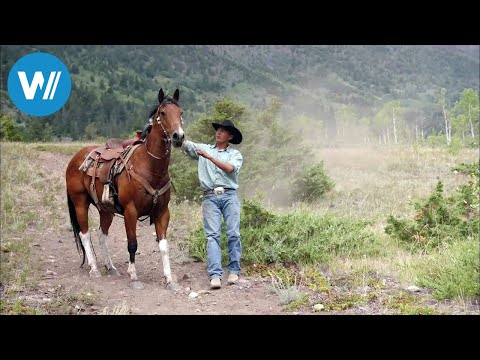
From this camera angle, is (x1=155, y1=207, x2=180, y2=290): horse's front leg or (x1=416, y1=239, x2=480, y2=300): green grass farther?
(x1=155, y1=207, x2=180, y2=290): horse's front leg

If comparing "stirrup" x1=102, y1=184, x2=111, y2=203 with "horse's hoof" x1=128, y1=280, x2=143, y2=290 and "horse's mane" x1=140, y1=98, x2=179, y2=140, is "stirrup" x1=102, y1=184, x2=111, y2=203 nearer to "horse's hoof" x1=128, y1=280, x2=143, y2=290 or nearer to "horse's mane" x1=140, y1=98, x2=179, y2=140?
"horse's mane" x1=140, y1=98, x2=179, y2=140

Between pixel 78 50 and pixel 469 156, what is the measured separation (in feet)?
212

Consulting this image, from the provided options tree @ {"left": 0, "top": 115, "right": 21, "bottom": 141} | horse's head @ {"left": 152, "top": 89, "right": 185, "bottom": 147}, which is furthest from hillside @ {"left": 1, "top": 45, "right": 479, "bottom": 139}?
horse's head @ {"left": 152, "top": 89, "right": 185, "bottom": 147}

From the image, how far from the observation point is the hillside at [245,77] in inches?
1902

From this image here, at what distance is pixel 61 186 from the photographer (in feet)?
49.0

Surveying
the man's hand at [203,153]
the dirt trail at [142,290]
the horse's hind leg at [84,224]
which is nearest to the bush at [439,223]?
the dirt trail at [142,290]

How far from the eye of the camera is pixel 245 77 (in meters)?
→ 76.4

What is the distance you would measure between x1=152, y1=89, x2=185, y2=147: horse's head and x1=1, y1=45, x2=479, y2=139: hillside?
48.2 feet

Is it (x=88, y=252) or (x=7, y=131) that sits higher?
(x=7, y=131)

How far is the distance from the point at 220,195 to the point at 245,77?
71005 mm

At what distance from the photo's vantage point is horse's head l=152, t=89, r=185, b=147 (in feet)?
20.2

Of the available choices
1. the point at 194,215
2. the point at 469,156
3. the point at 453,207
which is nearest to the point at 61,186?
the point at 194,215

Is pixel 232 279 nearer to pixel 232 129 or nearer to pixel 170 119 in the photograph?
pixel 232 129

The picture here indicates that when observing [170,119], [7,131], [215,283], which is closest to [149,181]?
[170,119]
